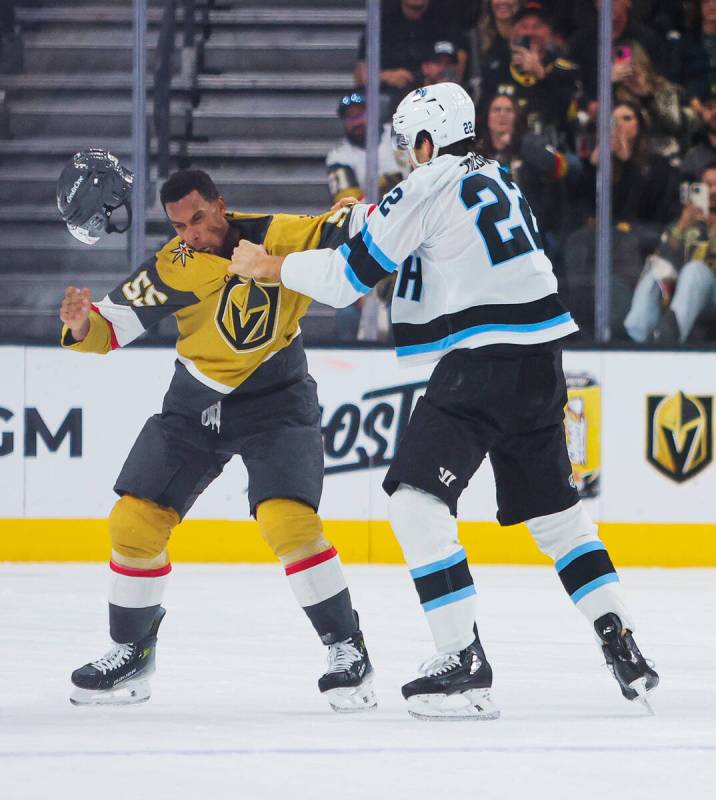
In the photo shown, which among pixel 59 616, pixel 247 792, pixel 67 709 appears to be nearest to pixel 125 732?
pixel 67 709

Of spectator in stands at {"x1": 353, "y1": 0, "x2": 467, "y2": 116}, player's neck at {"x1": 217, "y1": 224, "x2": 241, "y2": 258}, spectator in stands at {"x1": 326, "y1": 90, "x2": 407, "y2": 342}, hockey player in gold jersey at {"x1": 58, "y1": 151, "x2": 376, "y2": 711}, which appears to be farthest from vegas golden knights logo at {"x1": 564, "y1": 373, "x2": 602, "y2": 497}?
player's neck at {"x1": 217, "y1": 224, "x2": 241, "y2": 258}

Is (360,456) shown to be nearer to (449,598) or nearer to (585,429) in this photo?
(585,429)

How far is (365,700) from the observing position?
133 inches

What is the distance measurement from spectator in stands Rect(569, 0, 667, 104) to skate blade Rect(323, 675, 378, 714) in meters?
3.74

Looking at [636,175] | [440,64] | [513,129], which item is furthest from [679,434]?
[440,64]

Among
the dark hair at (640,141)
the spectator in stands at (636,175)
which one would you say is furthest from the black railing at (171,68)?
the dark hair at (640,141)

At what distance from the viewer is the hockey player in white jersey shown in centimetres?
326

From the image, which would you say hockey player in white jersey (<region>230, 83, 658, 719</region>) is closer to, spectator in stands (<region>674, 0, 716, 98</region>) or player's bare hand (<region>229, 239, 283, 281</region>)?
player's bare hand (<region>229, 239, 283, 281</region>)

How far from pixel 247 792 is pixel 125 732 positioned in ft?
1.86

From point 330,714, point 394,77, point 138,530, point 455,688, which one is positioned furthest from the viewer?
point 394,77

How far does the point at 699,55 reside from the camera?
266 inches

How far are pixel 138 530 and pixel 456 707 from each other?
2.48 ft

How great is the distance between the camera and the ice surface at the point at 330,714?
2682mm

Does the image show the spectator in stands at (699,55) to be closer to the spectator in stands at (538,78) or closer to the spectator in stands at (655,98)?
the spectator in stands at (655,98)
